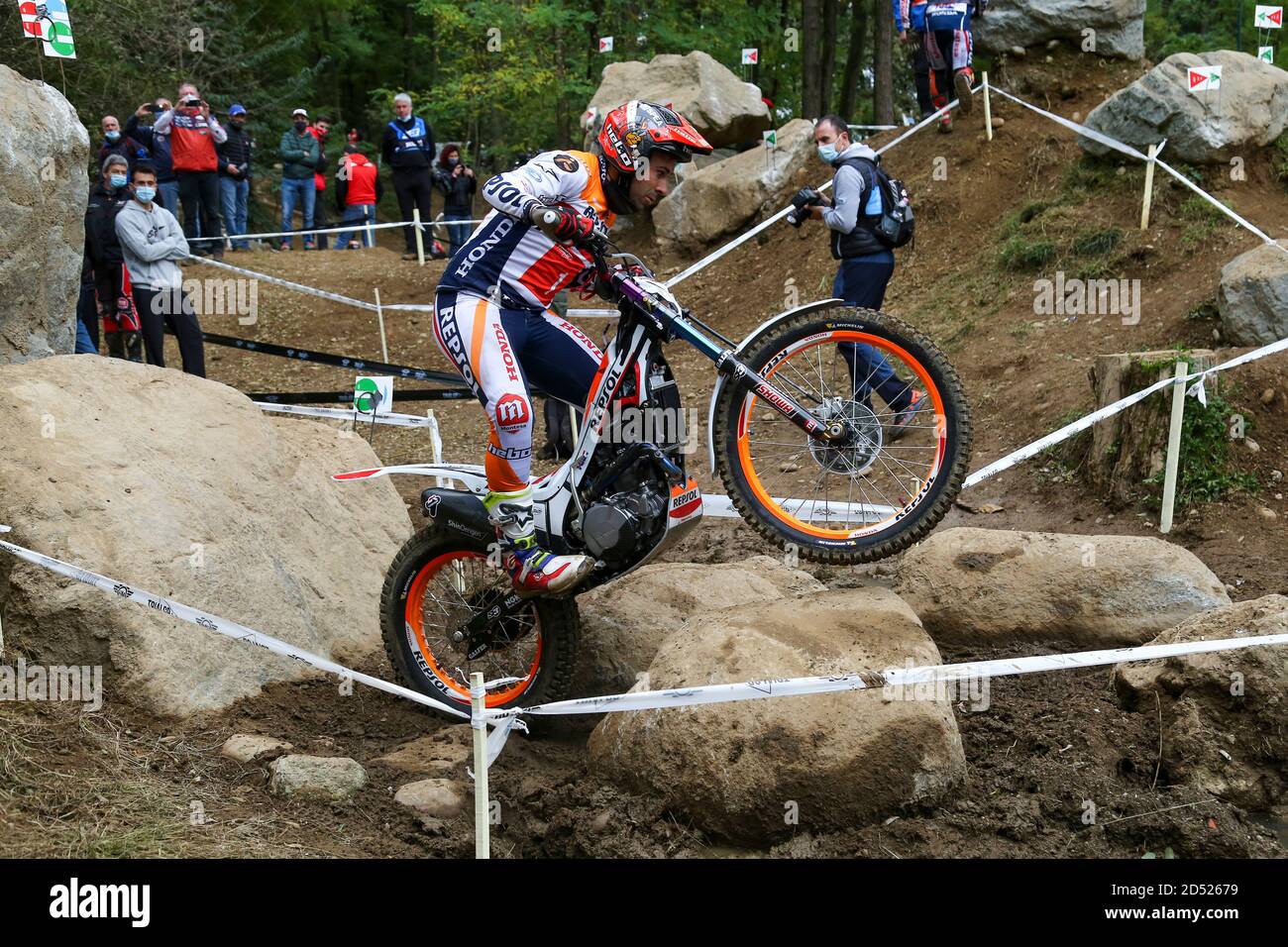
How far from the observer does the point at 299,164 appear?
63.2ft

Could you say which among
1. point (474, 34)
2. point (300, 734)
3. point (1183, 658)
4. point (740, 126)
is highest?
point (474, 34)

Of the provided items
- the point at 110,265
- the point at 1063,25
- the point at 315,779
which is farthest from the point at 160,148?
the point at 315,779

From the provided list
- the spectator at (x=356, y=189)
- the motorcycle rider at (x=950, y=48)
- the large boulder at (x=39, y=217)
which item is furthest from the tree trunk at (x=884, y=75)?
the large boulder at (x=39, y=217)

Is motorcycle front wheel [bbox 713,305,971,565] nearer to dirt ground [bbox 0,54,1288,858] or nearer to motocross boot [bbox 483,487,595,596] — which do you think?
motocross boot [bbox 483,487,595,596]

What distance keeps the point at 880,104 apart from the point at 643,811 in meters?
17.9

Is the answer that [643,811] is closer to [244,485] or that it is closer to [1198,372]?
[244,485]

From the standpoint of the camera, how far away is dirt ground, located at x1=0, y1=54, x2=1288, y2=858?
168 inches

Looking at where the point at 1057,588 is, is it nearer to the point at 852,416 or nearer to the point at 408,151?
the point at 852,416

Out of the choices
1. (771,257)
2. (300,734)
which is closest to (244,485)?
(300,734)

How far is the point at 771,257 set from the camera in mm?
15648

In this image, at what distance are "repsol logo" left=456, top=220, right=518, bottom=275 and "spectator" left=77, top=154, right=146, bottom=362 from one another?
22.4 ft

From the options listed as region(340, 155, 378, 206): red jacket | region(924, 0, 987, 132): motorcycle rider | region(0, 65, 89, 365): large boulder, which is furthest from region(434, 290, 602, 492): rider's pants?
region(340, 155, 378, 206): red jacket

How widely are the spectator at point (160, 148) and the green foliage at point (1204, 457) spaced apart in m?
12.6

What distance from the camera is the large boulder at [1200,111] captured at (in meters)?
11.9
